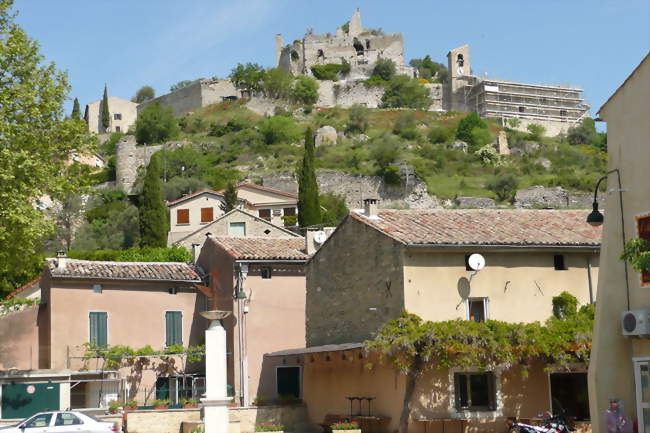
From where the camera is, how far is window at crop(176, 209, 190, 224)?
67125 mm

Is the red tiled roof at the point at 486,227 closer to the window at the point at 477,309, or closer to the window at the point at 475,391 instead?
the window at the point at 477,309

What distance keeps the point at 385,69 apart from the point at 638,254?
4473 inches

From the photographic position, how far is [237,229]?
2160 inches

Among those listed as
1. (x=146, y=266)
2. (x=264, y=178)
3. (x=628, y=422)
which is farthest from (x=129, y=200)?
(x=628, y=422)

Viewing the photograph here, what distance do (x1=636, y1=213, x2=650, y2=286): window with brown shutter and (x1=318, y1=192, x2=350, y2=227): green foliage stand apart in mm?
45757

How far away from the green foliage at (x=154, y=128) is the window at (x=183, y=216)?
3858cm

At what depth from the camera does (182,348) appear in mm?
37219

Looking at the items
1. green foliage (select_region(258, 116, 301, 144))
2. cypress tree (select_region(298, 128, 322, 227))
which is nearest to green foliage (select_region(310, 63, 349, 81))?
green foliage (select_region(258, 116, 301, 144))

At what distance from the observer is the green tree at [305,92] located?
389 ft

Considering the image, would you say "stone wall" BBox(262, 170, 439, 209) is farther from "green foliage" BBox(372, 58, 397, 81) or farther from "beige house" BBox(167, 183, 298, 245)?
"green foliage" BBox(372, 58, 397, 81)

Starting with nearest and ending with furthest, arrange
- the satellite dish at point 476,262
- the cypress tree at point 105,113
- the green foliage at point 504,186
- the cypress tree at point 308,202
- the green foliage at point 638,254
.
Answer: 1. the green foliage at point 638,254
2. the satellite dish at point 476,262
3. the cypress tree at point 308,202
4. the green foliage at point 504,186
5. the cypress tree at point 105,113

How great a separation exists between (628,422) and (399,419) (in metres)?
8.37

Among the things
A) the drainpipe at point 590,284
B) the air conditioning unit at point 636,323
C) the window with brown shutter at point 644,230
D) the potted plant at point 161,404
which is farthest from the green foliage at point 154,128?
the air conditioning unit at point 636,323

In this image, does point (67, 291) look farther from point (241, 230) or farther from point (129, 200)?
point (129, 200)
